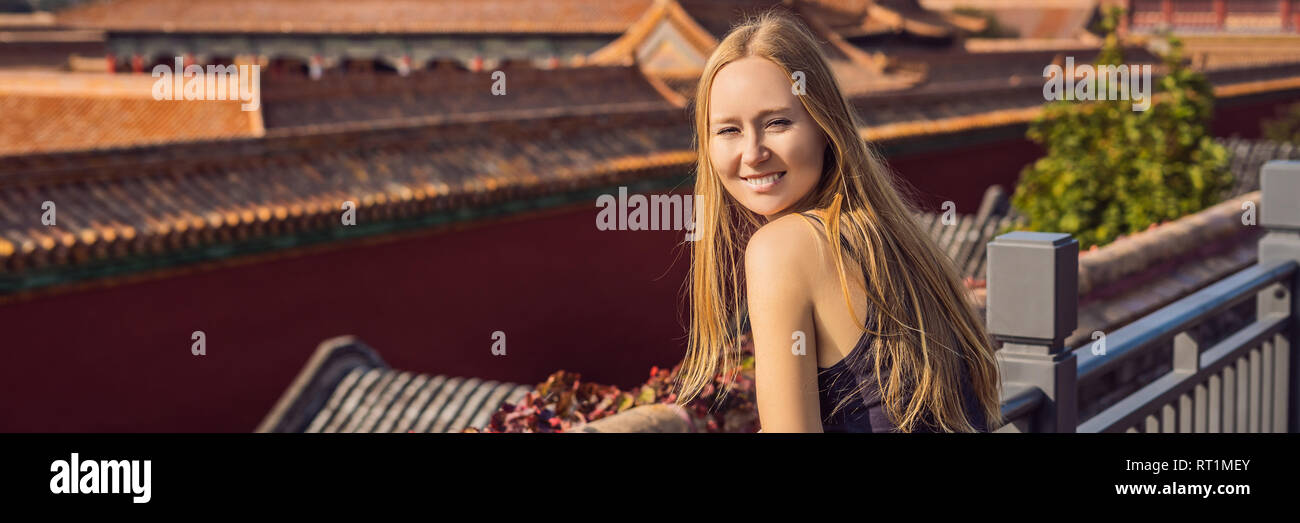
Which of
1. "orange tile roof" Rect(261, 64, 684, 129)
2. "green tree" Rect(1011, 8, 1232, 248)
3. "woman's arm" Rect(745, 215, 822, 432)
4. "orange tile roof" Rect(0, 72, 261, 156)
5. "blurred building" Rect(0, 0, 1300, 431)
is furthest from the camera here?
"orange tile roof" Rect(0, 72, 261, 156)

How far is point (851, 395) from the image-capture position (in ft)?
6.18

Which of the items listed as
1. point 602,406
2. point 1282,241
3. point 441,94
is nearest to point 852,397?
point 602,406

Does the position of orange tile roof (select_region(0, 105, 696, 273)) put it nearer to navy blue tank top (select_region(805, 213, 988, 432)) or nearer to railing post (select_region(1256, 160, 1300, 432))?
railing post (select_region(1256, 160, 1300, 432))

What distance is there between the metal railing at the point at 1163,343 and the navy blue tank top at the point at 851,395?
25.6 inches

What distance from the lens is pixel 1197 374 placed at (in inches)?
→ 137

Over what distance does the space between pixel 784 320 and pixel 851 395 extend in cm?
17

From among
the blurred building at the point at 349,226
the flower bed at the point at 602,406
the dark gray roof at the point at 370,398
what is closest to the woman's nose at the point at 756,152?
the flower bed at the point at 602,406

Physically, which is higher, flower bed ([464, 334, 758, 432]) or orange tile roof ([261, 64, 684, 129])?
orange tile roof ([261, 64, 684, 129])

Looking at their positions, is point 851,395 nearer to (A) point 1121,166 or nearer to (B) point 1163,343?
(B) point 1163,343

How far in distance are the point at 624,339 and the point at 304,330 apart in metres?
2.48

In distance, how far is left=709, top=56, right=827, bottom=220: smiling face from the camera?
1868mm

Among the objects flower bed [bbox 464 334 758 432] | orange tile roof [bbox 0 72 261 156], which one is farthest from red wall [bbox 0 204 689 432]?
orange tile roof [bbox 0 72 261 156]

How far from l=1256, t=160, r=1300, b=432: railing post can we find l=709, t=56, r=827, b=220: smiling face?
283 centimetres
